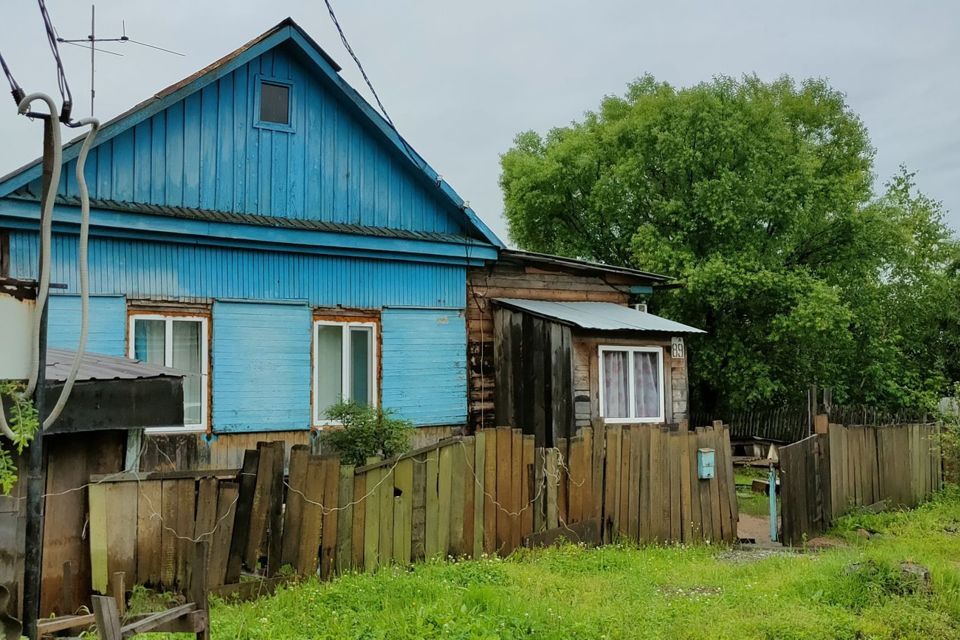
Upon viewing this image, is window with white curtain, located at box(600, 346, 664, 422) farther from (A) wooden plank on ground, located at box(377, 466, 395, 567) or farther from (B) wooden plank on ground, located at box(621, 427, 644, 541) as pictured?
(A) wooden plank on ground, located at box(377, 466, 395, 567)

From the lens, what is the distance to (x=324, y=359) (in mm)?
11703

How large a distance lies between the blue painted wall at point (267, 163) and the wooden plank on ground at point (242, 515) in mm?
4608

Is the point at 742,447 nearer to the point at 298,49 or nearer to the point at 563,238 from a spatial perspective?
the point at 563,238

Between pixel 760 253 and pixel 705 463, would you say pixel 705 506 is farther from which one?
pixel 760 253

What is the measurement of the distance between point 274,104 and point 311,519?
6.23m

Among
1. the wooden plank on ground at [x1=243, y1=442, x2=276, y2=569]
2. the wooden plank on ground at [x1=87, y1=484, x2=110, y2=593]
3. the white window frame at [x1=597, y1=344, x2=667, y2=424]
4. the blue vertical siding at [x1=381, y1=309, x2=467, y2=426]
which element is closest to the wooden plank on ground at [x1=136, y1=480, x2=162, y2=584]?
the wooden plank on ground at [x1=87, y1=484, x2=110, y2=593]

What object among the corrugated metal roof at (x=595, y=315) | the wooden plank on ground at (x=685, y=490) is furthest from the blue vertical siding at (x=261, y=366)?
the wooden plank on ground at (x=685, y=490)

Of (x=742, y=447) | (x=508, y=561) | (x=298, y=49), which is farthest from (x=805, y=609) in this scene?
(x=742, y=447)

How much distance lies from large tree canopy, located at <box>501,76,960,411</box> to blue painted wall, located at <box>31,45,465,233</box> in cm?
1099

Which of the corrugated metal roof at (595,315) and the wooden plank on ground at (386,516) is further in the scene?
the corrugated metal roof at (595,315)

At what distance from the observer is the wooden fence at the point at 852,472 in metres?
10.8

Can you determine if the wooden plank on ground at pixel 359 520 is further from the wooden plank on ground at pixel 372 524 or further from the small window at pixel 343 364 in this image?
the small window at pixel 343 364

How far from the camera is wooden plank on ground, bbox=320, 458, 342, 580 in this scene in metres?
7.56

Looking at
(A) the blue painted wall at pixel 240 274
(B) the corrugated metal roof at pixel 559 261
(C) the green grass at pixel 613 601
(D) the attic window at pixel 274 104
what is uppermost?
(D) the attic window at pixel 274 104
